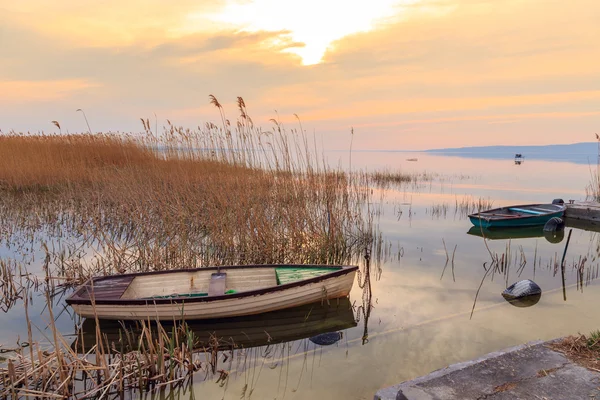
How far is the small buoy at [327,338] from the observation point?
4.96 metres

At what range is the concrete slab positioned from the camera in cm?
286

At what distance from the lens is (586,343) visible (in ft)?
11.8

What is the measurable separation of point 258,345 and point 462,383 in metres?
2.59

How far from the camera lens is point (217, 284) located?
5.54 meters

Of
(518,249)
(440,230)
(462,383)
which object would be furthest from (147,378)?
(440,230)

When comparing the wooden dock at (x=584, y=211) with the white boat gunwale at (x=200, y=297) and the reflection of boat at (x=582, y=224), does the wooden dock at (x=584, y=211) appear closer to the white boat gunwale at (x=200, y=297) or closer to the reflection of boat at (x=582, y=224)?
the reflection of boat at (x=582, y=224)

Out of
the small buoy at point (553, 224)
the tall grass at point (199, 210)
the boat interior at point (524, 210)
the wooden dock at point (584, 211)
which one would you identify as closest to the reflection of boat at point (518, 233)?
the small buoy at point (553, 224)

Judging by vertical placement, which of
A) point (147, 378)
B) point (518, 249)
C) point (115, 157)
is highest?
point (115, 157)

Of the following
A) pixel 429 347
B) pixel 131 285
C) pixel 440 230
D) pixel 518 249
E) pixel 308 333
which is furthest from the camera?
pixel 440 230

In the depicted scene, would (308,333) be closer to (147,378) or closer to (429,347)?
(429,347)

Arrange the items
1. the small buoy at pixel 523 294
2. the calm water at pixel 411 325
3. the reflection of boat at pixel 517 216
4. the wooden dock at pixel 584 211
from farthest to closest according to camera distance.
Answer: the wooden dock at pixel 584 211 → the reflection of boat at pixel 517 216 → the small buoy at pixel 523 294 → the calm water at pixel 411 325

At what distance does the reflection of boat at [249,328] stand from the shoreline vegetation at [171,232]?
7.1 inches

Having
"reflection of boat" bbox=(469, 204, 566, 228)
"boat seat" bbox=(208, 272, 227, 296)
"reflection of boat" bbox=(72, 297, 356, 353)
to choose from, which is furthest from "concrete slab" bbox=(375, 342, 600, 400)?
"reflection of boat" bbox=(469, 204, 566, 228)

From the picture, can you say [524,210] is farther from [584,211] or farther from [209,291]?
[209,291]
